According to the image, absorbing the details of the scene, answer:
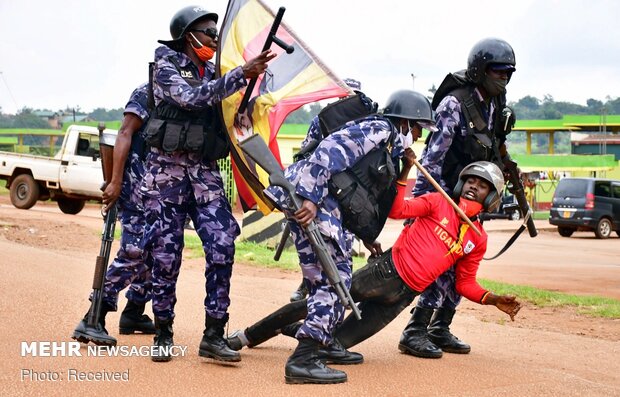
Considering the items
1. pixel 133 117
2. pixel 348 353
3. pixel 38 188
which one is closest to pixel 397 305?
pixel 348 353

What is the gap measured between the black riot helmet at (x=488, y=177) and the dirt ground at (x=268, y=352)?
3.51 feet

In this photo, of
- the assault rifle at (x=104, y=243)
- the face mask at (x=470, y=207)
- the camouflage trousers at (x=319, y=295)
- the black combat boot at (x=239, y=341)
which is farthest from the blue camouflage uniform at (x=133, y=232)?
the face mask at (x=470, y=207)

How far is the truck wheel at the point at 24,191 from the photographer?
2369 centimetres

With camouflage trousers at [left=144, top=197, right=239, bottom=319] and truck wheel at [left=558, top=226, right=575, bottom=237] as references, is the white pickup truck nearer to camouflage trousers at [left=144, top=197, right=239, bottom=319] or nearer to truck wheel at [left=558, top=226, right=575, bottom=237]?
truck wheel at [left=558, top=226, right=575, bottom=237]

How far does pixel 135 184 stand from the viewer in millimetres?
6668

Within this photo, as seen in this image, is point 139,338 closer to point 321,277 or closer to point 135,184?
point 135,184

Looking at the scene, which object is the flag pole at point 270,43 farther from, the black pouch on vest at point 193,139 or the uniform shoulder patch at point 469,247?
the uniform shoulder patch at point 469,247

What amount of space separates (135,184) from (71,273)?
3596mm

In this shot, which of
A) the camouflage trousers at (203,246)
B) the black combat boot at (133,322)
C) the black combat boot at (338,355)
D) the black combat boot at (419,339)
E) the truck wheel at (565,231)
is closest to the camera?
the camouflage trousers at (203,246)

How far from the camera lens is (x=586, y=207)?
1035 inches

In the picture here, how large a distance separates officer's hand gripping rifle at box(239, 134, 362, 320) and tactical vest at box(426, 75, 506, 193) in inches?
64.2

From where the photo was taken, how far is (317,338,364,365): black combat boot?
5918 mm

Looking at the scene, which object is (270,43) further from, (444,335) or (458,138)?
(444,335)

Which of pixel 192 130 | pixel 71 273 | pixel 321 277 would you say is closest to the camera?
pixel 321 277
